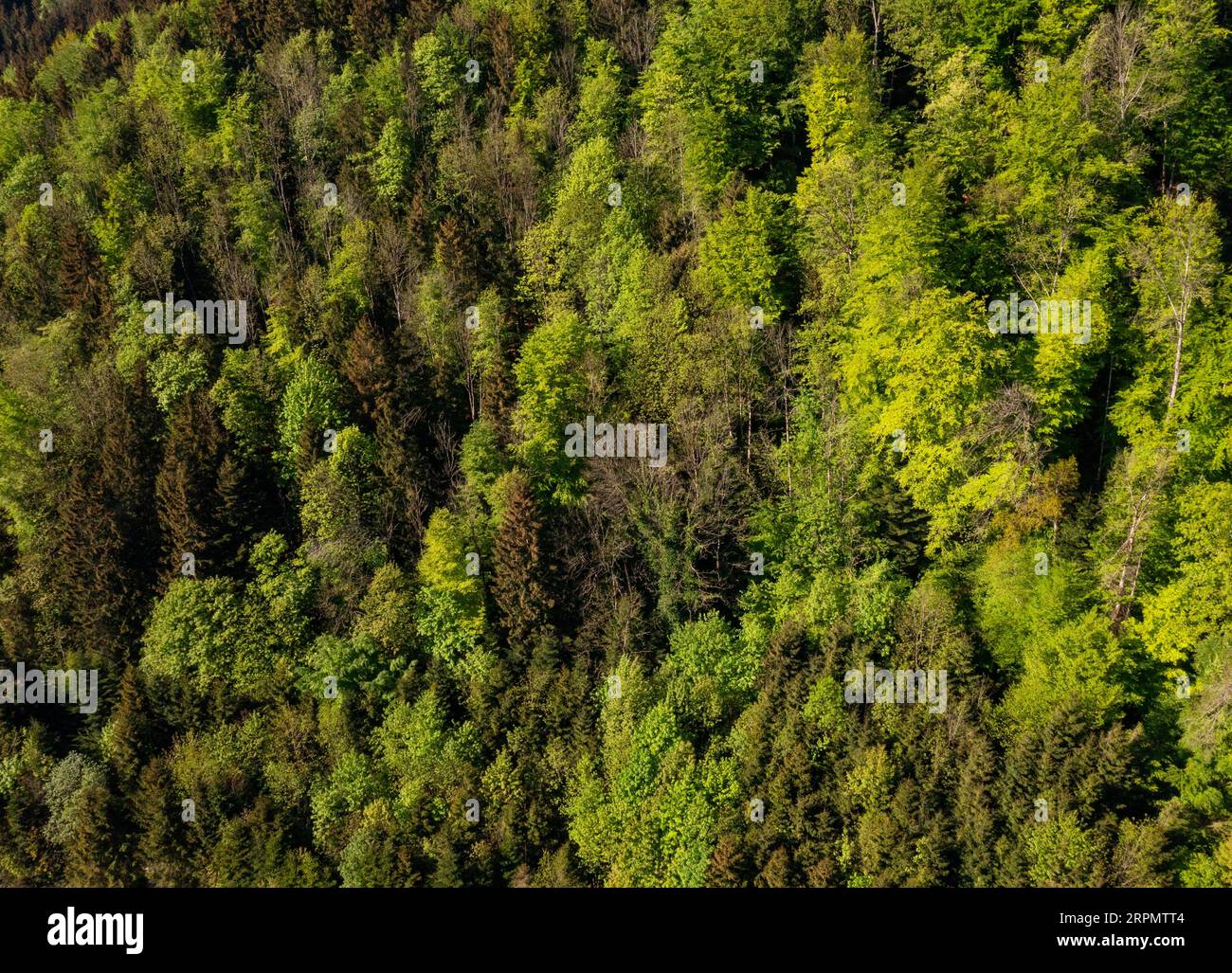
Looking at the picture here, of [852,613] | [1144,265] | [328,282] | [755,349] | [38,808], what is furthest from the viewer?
[328,282]

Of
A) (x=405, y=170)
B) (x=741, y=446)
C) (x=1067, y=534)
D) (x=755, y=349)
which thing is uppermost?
(x=405, y=170)

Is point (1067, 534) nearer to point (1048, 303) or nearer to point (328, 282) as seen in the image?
point (1048, 303)

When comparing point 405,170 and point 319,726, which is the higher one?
point 405,170

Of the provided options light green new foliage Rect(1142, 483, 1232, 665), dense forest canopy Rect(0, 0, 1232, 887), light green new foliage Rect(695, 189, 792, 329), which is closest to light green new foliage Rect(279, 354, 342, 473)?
dense forest canopy Rect(0, 0, 1232, 887)

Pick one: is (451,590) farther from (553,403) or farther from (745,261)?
(745,261)

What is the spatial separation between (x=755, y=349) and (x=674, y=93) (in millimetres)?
16413

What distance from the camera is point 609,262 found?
51250 millimetres

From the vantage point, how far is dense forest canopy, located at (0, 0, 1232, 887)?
37250 mm

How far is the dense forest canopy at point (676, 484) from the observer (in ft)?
122

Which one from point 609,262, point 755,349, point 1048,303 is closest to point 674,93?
point 609,262

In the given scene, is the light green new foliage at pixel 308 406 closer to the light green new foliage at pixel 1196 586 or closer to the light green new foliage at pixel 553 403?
the light green new foliage at pixel 553 403

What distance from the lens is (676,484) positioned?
143 feet

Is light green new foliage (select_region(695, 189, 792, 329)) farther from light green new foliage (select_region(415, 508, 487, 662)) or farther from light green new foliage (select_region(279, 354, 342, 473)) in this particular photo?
light green new foliage (select_region(279, 354, 342, 473))

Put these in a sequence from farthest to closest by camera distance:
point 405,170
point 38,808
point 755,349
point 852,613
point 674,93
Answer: point 405,170 < point 674,93 < point 38,808 < point 755,349 < point 852,613
